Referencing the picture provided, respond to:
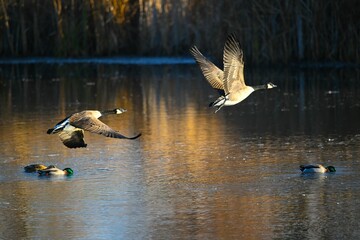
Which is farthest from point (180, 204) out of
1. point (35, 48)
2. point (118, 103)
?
point (35, 48)

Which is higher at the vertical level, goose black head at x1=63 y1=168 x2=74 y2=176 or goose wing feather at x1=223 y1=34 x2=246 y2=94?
goose wing feather at x1=223 y1=34 x2=246 y2=94

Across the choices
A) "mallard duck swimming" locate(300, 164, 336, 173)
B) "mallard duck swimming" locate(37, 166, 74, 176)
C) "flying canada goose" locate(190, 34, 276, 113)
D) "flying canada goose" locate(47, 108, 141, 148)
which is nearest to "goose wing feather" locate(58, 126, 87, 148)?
"flying canada goose" locate(47, 108, 141, 148)

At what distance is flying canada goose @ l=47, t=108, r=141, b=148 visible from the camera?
920 centimetres

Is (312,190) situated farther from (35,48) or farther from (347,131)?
(35,48)

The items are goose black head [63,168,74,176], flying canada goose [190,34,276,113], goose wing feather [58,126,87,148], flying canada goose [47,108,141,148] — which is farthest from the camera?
goose black head [63,168,74,176]

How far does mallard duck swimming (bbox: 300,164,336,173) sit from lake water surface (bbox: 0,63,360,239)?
81 mm

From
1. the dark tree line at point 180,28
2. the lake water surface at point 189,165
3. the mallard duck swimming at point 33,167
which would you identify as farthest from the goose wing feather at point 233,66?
the dark tree line at point 180,28

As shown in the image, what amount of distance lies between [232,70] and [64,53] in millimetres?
16188

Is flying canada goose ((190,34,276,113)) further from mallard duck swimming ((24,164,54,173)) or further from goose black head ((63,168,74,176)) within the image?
mallard duck swimming ((24,164,54,173))

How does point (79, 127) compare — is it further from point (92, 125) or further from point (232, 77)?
point (232, 77)

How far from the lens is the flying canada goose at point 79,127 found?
920 centimetres

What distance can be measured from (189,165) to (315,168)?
159 centimetres

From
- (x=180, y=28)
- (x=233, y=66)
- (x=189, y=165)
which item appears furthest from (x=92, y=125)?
(x=180, y=28)

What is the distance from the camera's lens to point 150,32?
2503 cm
